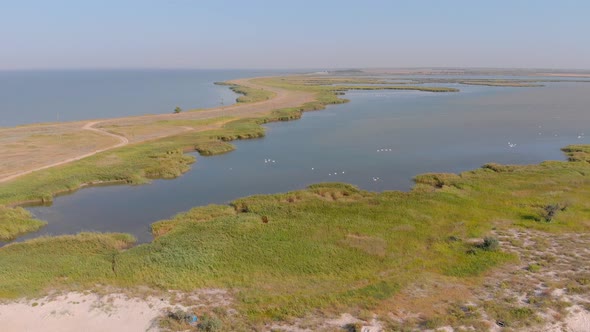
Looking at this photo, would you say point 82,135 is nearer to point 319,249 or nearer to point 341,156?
point 341,156

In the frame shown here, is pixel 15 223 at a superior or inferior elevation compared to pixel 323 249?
inferior

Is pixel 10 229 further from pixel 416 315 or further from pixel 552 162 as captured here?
pixel 552 162

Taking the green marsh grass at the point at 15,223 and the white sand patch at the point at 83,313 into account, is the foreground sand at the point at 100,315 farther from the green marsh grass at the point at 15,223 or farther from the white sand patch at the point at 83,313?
the green marsh grass at the point at 15,223

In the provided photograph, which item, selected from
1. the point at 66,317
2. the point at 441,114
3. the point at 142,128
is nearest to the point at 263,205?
the point at 66,317

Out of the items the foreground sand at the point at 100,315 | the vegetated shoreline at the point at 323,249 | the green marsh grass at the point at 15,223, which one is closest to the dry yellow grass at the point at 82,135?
the green marsh grass at the point at 15,223

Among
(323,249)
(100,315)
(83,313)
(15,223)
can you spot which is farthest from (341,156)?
(83,313)

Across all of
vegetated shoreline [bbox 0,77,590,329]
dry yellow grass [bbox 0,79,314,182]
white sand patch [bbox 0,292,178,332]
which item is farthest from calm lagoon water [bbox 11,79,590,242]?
dry yellow grass [bbox 0,79,314,182]
